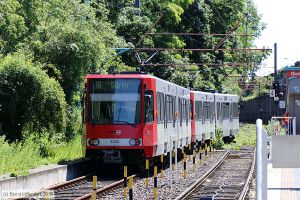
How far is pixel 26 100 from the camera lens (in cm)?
2481

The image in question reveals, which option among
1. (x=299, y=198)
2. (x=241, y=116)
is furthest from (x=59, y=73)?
(x=241, y=116)

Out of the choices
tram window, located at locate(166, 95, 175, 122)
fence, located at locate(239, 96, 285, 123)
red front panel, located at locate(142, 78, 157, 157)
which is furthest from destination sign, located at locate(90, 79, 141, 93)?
fence, located at locate(239, 96, 285, 123)

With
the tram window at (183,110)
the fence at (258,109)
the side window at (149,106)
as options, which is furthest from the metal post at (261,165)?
the fence at (258,109)

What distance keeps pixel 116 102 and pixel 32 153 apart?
3276 millimetres

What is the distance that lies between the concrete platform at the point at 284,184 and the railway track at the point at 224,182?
796 millimetres

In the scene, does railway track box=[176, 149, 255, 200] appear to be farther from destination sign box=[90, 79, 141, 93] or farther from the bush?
the bush

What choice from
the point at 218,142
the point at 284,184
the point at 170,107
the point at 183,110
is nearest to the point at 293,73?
the point at 183,110

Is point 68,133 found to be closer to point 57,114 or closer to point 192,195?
point 57,114

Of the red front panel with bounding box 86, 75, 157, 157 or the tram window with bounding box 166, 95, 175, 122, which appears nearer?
the red front panel with bounding box 86, 75, 157, 157

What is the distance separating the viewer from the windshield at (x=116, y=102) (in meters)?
22.6

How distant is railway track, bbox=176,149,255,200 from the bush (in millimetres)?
5972

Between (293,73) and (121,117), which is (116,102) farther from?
(293,73)

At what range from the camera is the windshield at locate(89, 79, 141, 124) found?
22594 millimetres

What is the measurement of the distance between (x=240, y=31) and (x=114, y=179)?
237ft
